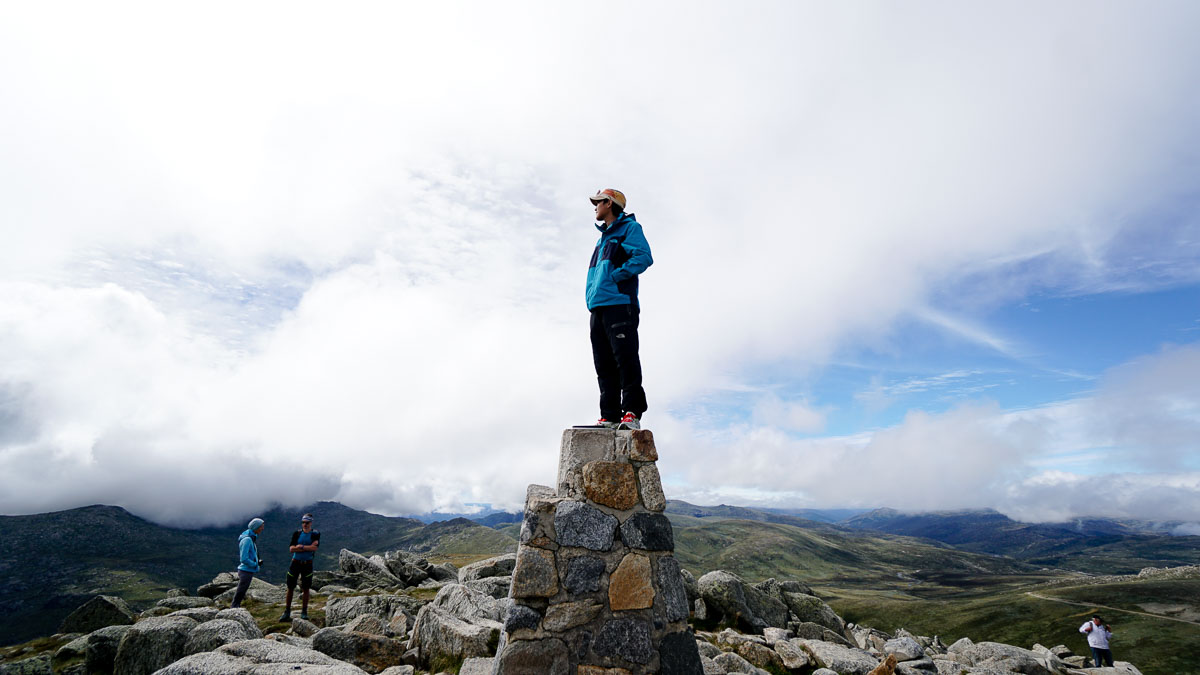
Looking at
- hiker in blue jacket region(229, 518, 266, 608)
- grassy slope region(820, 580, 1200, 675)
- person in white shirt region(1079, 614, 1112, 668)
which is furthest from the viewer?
grassy slope region(820, 580, 1200, 675)

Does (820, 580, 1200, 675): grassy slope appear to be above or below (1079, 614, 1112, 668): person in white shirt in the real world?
below

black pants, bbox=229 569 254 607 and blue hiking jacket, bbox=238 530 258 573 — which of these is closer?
blue hiking jacket, bbox=238 530 258 573

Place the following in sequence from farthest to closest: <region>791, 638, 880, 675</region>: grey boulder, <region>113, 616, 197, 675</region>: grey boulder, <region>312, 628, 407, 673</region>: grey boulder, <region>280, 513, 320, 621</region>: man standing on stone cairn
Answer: <region>280, 513, 320, 621</region>: man standing on stone cairn, <region>791, 638, 880, 675</region>: grey boulder, <region>312, 628, 407, 673</region>: grey boulder, <region>113, 616, 197, 675</region>: grey boulder

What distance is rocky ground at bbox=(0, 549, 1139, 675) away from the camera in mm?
10453

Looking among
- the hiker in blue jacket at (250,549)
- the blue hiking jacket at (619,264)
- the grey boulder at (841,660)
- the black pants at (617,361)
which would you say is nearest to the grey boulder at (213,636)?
the hiker in blue jacket at (250,549)

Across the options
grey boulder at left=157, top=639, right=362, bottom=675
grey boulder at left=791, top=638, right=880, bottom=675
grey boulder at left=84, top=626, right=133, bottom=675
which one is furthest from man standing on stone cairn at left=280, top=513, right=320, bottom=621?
grey boulder at left=791, top=638, right=880, bottom=675

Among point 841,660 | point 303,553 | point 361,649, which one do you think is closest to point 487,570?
point 303,553

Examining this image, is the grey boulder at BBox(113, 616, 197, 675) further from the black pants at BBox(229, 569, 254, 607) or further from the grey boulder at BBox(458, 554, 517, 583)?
the grey boulder at BBox(458, 554, 517, 583)

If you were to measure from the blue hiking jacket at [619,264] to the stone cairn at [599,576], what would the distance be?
7.24 feet

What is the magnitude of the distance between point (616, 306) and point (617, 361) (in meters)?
0.91

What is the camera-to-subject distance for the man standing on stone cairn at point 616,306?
27.5 feet

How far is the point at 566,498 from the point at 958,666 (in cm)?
1682

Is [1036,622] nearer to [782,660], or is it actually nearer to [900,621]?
[900,621]

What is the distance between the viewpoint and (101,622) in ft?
71.8
